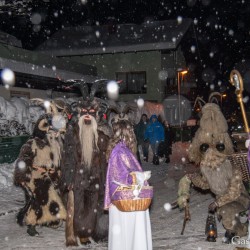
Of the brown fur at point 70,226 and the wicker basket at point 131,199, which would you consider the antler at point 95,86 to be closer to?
the brown fur at point 70,226

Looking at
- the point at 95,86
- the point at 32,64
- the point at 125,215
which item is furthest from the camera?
the point at 32,64

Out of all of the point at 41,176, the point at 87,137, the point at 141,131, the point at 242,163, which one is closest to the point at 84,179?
the point at 87,137

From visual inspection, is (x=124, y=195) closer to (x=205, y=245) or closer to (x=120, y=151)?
(x=120, y=151)

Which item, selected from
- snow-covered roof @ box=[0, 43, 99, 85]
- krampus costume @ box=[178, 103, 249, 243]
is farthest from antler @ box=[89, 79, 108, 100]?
snow-covered roof @ box=[0, 43, 99, 85]

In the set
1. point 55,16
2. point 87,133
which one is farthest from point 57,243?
point 55,16

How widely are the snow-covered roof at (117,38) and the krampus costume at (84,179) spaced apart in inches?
984

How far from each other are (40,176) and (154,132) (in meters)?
10.6

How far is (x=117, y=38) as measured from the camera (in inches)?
1307

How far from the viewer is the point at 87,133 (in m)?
6.70

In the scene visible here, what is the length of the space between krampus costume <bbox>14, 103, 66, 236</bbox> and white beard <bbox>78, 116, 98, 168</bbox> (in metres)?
1.19

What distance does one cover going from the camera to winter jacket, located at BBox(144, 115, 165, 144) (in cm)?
1786

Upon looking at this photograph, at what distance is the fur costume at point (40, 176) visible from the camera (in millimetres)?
7488

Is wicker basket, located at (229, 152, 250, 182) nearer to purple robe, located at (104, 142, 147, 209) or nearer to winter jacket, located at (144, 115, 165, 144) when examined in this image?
purple robe, located at (104, 142, 147, 209)

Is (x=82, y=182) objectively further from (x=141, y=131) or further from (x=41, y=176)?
(x=141, y=131)
